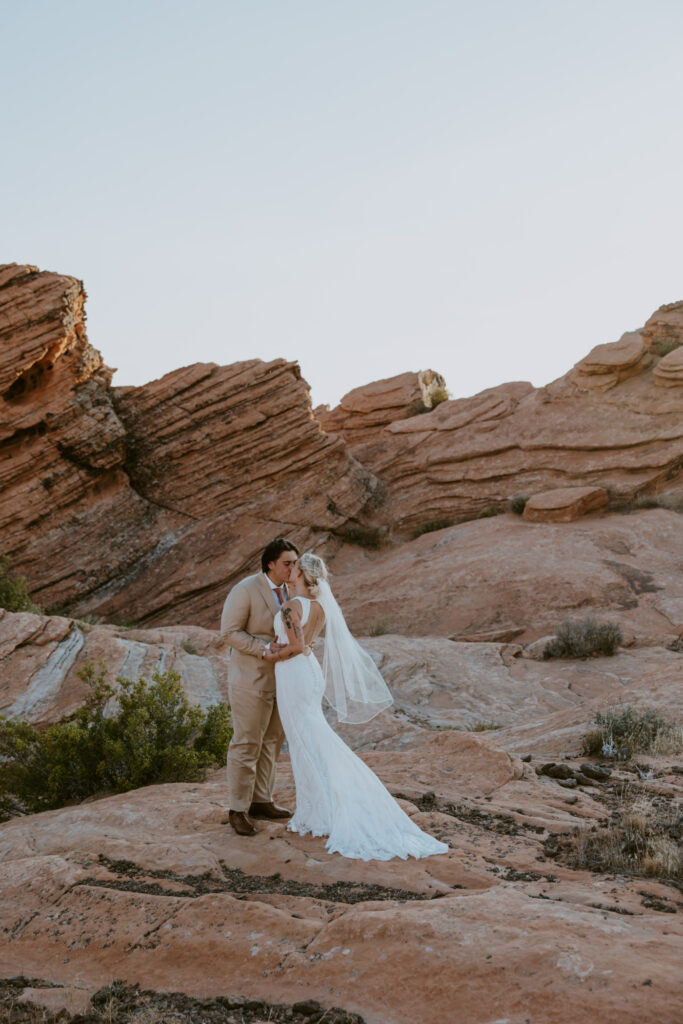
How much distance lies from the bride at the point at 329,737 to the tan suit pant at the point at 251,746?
0.74 ft

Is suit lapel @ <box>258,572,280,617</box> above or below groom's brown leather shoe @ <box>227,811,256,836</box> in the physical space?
above

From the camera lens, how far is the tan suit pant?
5555 millimetres

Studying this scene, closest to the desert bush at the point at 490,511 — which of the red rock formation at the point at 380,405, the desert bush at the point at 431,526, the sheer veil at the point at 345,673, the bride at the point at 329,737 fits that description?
the desert bush at the point at 431,526

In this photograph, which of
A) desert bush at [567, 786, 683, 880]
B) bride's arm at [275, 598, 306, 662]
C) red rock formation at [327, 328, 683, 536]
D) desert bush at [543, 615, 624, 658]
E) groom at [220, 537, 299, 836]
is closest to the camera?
desert bush at [567, 786, 683, 880]

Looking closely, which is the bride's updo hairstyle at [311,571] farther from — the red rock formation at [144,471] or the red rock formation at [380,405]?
the red rock formation at [380,405]

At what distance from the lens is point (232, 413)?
25.4 meters

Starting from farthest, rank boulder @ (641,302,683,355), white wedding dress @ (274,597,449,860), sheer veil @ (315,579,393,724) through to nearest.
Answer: boulder @ (641,302,683,355) < sheer veil @ (315,579,393,724) < white wedding dress @ (274,597,449,860)

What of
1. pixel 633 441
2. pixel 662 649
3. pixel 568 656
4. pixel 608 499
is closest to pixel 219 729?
pixel 568 656

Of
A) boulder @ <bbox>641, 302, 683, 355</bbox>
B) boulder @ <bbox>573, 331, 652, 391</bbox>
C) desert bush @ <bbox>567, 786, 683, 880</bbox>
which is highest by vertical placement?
boulder @ <bbox>641, 302, 683, 355</bbox>

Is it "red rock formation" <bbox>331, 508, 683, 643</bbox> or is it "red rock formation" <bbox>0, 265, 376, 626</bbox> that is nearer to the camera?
"red rock formation" <bbox>331, 508, 683, 643</bbox>

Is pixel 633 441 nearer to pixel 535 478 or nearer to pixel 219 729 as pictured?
pixel 535 478

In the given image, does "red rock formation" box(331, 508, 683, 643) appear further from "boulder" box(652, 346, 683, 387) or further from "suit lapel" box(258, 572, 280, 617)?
"suit lapel" box(258, 572, 280, 617)

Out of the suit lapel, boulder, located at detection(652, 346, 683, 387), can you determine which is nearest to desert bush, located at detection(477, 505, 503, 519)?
boulder, located at detection(652, 346, 683, 387)

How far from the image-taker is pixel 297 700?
5.63 metres
